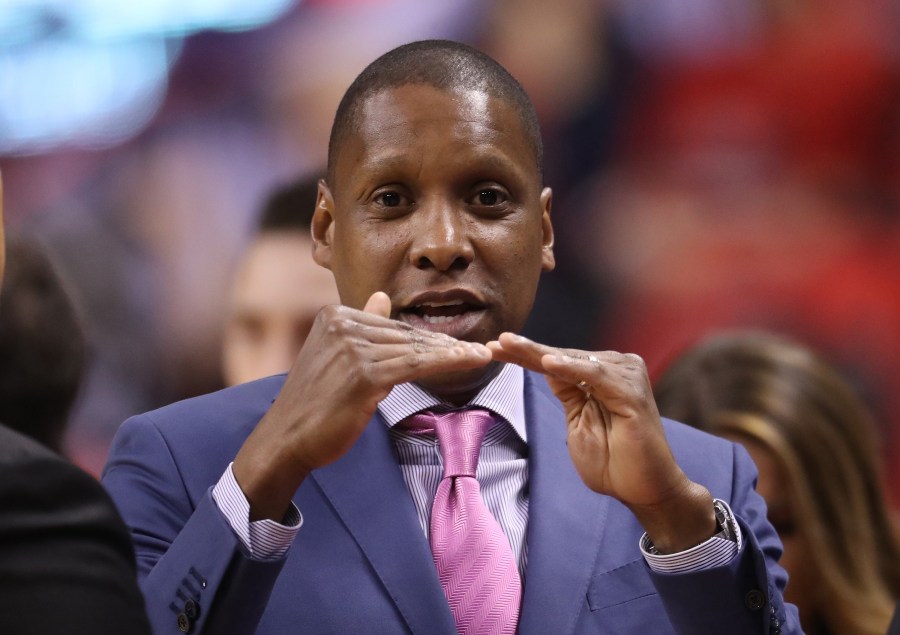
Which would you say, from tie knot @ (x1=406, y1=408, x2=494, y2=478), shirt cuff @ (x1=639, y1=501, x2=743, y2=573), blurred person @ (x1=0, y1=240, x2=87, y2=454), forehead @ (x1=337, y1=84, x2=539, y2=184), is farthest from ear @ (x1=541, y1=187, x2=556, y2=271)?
blurred person @ (x1=0, y1=240, x2=87, y2=454)

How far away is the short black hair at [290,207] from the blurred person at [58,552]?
2.61 metres

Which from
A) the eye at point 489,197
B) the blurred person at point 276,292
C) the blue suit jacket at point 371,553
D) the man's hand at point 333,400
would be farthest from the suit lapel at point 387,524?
the blurred person at point 276,292

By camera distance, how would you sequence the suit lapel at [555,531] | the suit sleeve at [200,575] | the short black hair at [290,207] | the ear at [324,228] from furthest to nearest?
the short black hair at [290,207], the ear at [324,228], the suit lapel at [555,531], the suit sleeve at [200,575]

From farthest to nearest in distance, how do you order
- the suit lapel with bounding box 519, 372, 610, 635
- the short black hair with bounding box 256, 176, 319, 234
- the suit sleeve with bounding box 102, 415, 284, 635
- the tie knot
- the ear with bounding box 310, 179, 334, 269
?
the short black hair with bounding box 256, 176, 319, 234 < the ear with bounding box 310, 179, 334, 269 < the tie knot < the suit lapel with bounding box 519, 372, 610, 635 < the suit sleeve with bounding box 102, 415, 284, 635

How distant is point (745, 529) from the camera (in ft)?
6.93

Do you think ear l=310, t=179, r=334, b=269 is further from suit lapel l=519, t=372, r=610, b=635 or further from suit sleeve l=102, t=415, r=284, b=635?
suit sleeve l=102, t=415, r=284, b=635

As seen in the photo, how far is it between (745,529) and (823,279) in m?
2.52

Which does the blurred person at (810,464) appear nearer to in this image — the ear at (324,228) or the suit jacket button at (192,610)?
the ear at (324,228)

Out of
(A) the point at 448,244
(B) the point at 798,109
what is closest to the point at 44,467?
(A) the point at 448,244

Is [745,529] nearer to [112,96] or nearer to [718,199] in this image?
[718,199]

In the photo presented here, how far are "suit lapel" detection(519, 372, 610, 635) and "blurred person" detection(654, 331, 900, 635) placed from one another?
1001 millimetres

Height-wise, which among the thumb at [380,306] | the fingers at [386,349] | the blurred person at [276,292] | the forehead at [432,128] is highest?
the forehead at [432,128]

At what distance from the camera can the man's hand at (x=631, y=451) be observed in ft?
6.63

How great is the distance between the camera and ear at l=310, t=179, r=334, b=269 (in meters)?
2.54
